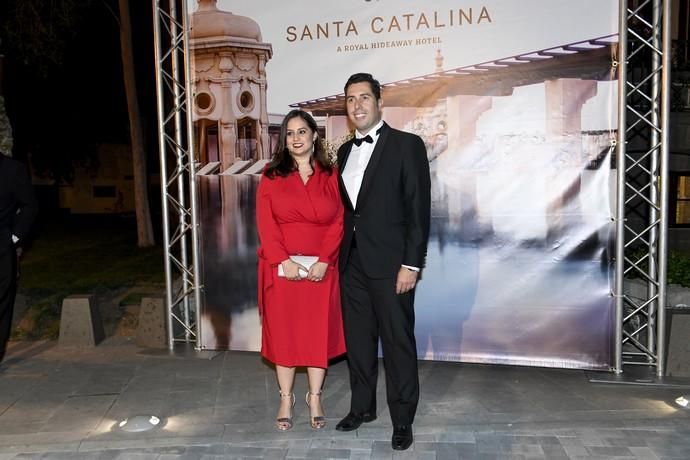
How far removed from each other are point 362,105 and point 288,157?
56cm

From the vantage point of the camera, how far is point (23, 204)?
5316 millimetres

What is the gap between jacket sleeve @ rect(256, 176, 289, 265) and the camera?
3.95m

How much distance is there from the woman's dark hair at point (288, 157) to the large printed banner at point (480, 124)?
1.27 metres

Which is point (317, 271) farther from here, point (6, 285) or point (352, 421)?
point (6, 285)

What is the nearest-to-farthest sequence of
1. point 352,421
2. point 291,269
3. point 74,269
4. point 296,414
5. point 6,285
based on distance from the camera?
point 291,269 → point 352,421 → point 296,414 → point 6,285 → point 74,269

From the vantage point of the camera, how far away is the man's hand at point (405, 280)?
3.81 metres

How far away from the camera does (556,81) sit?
4.81 meters

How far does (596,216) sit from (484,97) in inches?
47.6

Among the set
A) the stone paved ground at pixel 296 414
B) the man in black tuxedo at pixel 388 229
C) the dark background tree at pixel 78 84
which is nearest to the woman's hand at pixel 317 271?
the man in black tuxedo at pixel 388 229

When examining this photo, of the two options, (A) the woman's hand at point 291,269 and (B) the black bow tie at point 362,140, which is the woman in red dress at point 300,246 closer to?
(A) the woman's hand at point 291,269

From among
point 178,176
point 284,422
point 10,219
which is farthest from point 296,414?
point 10,219

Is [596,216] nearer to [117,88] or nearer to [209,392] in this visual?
[209,392]

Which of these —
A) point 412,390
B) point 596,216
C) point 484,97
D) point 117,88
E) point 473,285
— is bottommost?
point 412,390

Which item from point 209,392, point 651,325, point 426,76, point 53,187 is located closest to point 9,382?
point 209,392
